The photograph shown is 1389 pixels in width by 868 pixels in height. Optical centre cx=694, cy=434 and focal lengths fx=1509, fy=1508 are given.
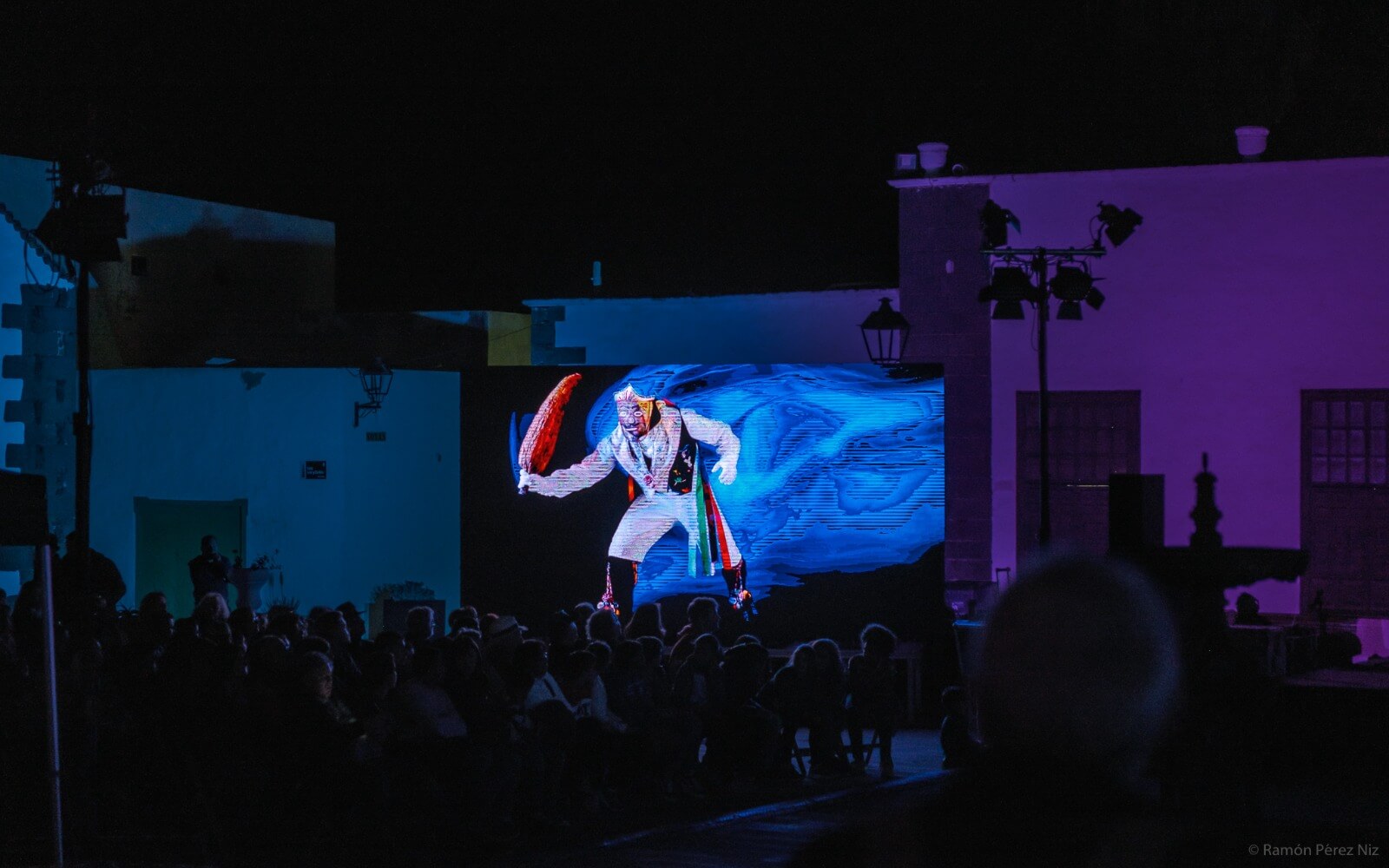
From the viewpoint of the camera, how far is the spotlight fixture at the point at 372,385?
18172 millimetres

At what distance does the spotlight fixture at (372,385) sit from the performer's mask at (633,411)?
3.72 m

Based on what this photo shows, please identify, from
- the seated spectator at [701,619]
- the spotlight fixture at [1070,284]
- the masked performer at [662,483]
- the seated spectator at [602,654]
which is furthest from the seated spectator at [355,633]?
the spotlight fixture at [1070,284]

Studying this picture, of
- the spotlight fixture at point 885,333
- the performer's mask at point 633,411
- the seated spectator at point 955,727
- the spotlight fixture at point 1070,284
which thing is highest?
the spotlight fixture at point 1070,284

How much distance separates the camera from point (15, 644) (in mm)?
10164

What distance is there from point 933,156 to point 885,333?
1.96 metres

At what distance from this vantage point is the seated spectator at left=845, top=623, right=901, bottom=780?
11.5 m

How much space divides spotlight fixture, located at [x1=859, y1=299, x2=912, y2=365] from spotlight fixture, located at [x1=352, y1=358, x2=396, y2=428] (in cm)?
586

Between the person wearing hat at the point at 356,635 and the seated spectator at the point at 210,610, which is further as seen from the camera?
the seated spectator at the point at 210,610

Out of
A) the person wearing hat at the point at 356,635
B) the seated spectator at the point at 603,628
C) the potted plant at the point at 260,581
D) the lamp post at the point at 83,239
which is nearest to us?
the person wearing hat at the point at 356,635

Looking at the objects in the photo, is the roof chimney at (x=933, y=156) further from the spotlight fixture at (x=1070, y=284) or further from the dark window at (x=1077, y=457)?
the spotlight fixture at (x=1070, y=284)

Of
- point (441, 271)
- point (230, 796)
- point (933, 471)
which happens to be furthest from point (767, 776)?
point (441, 271)

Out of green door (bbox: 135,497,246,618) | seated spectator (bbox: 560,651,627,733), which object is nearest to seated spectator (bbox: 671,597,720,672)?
seated spectator (bbox: 560,651,627,733)

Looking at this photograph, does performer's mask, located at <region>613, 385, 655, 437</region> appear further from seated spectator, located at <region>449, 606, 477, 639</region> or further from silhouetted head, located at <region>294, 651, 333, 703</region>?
silhouetted head, located at <region>294, 651, 333, 703</region>

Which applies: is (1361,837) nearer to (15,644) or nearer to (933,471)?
(15,644)
